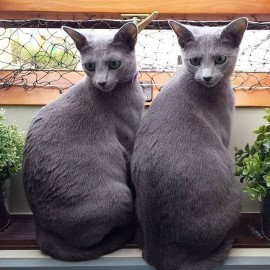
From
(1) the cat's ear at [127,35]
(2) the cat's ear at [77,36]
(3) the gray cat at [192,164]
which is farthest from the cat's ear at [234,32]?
(2) the cat's ear at [77,36]

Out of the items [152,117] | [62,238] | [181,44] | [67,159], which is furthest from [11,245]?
[181,44]

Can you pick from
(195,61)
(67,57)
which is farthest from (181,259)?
(67,57)

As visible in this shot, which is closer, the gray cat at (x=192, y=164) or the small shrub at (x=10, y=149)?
the gray cat at (x=192, y=164)

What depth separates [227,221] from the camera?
3.01 ft

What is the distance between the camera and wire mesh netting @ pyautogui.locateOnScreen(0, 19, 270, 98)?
1.25 meters

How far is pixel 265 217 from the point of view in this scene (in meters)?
1.04

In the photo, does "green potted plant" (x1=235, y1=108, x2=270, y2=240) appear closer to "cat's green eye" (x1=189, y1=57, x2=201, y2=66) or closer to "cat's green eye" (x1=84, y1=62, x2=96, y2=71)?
"cat's green eye" (x1=189, y1=57, x2=201, y2=66)

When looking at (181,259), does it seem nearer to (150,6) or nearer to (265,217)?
(265,217)

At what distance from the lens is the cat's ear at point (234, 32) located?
2.88ft

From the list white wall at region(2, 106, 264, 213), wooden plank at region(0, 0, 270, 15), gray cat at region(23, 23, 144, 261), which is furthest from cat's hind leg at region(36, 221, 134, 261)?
wooden plank at region(0, 0, 270, 15)

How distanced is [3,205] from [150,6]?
27.8 inches

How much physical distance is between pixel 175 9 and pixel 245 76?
296 mm

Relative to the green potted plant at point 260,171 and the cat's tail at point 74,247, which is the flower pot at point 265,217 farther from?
the cat's tail at point 74,247

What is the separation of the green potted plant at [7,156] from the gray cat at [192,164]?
0.33 m
